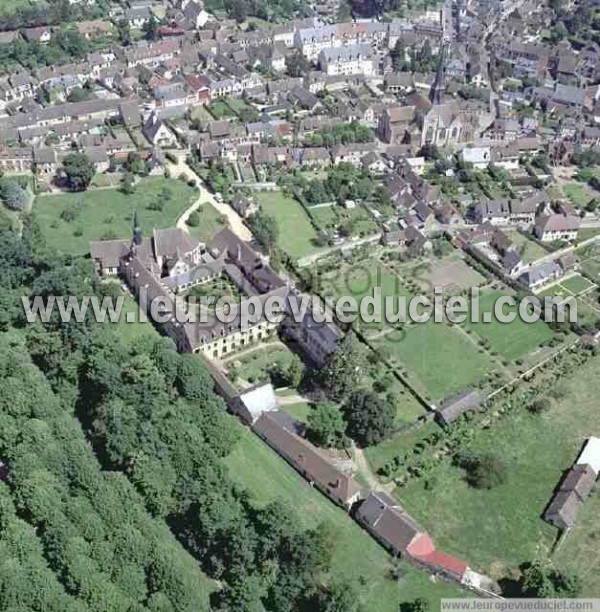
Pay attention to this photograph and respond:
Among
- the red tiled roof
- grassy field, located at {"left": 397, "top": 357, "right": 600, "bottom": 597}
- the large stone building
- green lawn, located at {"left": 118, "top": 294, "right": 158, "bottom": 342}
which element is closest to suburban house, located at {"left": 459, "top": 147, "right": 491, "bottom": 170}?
the large stone building

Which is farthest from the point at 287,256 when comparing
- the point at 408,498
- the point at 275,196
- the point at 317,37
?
the point at 317,37

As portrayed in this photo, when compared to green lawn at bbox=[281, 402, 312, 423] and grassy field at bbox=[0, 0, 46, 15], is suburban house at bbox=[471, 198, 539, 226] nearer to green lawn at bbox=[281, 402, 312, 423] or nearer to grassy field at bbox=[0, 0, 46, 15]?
green lawn at bbox=[281, 402, 312, 423]

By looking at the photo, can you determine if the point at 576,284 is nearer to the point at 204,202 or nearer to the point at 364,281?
the point at 364,281

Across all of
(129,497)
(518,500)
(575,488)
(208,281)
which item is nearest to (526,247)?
(575,488)

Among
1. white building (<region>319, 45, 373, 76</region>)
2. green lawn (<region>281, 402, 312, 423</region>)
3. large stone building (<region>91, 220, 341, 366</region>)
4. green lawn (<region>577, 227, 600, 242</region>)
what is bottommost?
green lawn (<region>281, 402, 312, 423</region>)

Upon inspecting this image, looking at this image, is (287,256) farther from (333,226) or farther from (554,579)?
(554,579)
